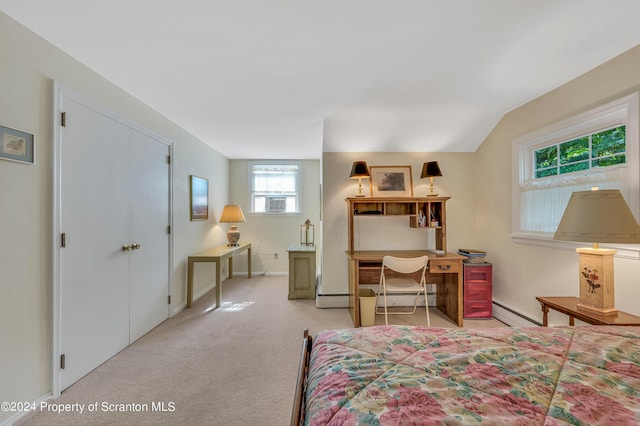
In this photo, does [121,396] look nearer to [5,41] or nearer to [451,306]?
[5,41]

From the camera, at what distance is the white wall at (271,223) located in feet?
17.7

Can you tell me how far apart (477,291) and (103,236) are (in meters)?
3.74

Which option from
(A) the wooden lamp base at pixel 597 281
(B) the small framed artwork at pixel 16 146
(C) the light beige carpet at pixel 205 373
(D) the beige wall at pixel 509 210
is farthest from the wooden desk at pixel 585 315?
(B) the small framed artwork at pixel 16 146

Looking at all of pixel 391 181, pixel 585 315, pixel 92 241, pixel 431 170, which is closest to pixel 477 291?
pixel 585 315

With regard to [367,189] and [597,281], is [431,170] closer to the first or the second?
[367,189]

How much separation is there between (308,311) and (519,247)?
2486 mm

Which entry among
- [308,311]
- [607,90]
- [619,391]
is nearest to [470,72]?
[607,90]

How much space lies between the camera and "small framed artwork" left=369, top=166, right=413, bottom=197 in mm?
3598

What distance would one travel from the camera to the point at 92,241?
211cm

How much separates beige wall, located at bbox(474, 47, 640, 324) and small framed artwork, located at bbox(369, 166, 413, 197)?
3.01 ft

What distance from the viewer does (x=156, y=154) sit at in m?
2.94

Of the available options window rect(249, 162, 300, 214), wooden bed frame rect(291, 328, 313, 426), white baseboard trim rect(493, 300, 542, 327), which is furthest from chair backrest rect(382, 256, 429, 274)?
window rect(249, 162, 300, 214)

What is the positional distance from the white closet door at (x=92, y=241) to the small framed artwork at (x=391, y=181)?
108 inches

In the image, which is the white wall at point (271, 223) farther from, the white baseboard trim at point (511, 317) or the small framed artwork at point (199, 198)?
the white baseboard trim at point (511, 317)
